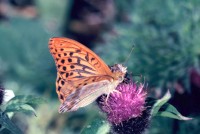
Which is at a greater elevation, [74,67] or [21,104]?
[74,67]

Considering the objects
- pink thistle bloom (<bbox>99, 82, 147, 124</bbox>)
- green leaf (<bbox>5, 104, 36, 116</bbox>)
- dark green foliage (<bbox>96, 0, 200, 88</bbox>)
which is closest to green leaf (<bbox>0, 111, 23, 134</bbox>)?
green leaf (<bbox>5, 104, 36, 116</bbox>)

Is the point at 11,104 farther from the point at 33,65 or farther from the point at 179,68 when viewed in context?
the point at 33,65

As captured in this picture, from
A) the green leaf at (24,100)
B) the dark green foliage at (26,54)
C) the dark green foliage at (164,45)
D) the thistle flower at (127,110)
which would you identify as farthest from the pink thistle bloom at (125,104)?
the dark green foliage at (26,54)

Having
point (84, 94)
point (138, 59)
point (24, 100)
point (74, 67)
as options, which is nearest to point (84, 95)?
point (84, 94)

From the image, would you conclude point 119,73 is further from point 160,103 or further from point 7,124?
point 7,124

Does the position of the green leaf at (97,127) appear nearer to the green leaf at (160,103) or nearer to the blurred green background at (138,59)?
the green leaf at (160,103)

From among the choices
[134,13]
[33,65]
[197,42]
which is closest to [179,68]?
[197,42]
